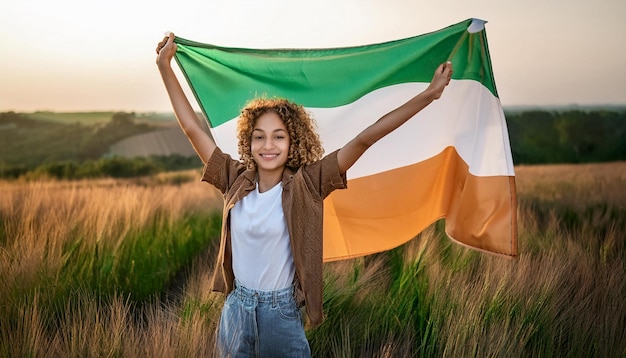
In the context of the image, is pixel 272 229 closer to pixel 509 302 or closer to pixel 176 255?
pixel 509 302

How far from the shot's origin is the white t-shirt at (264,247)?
9.48 ft

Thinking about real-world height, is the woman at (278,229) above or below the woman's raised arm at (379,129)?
below

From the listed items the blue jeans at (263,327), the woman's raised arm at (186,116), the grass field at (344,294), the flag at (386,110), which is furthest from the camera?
the flag at (386,110)

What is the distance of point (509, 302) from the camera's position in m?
4.06

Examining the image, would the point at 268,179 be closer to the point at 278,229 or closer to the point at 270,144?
the point at 270,144

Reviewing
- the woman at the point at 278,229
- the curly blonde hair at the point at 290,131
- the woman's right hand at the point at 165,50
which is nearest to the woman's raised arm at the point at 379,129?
the woman at the point at 278,229

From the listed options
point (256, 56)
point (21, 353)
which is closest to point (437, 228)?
point (256, 56)

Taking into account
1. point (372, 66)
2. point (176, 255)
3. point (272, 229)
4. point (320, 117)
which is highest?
point (372, 66)

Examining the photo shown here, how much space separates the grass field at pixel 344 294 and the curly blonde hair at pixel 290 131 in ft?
2.86

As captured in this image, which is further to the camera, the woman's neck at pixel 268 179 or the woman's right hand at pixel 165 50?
the woman's right hand at pixel 165 50

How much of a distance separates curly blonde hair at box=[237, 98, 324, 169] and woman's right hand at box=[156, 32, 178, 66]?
21.7 inches

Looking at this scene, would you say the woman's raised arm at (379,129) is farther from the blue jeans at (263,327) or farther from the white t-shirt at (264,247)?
the blue jeans at (263,327)

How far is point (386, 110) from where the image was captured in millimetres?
4219

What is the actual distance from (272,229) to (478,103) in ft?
5.82
